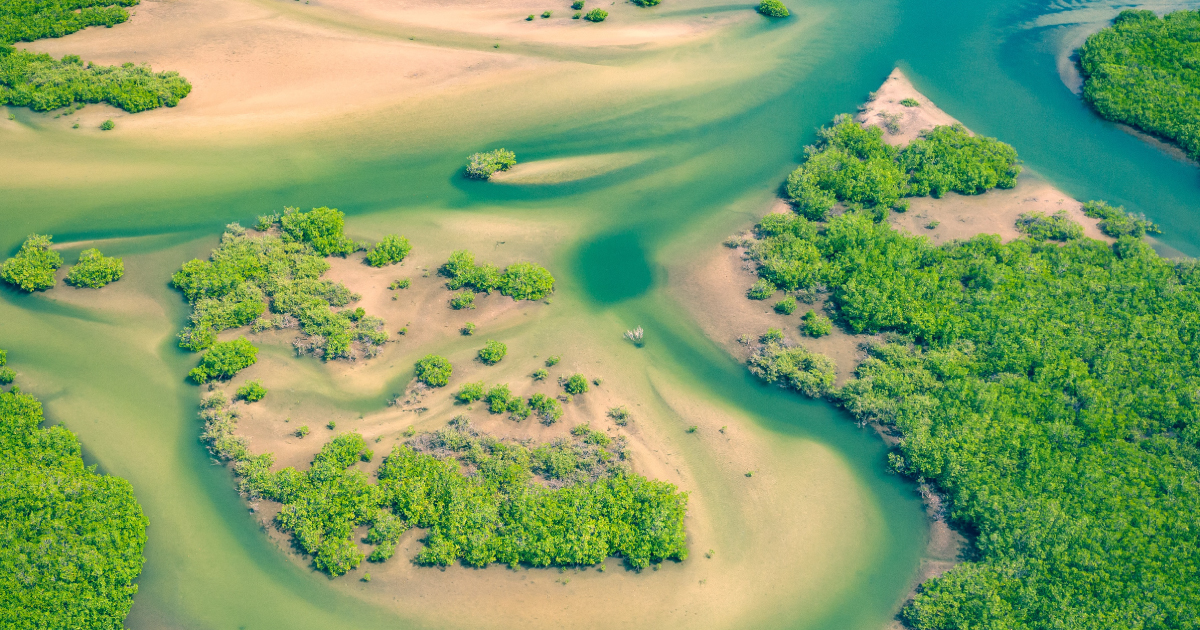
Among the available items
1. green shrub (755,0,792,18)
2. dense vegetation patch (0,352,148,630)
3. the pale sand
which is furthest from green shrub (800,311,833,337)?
green shrub (755,0,792,18)

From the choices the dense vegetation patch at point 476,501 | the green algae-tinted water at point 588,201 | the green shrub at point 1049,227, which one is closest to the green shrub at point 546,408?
the dense vegetation patch at point 476,501

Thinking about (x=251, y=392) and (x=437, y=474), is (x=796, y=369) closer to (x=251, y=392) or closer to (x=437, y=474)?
(x=437, y=474)

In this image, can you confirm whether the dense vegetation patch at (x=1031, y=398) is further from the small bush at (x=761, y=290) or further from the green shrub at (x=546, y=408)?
the green shrub at (x=546, y=408)

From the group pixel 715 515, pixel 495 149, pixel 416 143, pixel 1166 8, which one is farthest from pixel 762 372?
pixel 1166 8

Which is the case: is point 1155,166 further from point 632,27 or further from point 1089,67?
point 632,27

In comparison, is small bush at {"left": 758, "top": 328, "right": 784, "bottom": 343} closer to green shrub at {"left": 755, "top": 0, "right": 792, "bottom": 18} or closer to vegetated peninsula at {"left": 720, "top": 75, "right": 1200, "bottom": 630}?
vegetated peninsula at {"left": 720, "top": 75, "right": 1200, "bottom": 630}

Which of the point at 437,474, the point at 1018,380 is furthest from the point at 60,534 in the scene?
the point at 1018,380
